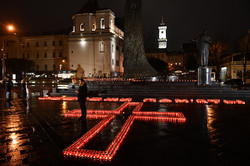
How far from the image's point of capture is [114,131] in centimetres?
649

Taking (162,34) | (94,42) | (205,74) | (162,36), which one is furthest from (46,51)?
(162,34)

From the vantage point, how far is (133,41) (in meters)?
22.9

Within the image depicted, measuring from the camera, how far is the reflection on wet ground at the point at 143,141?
437 centimetres

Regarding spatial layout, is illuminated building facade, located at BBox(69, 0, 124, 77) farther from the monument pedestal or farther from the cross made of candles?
the cross made of candles

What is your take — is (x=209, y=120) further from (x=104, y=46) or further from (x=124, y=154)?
(x=104, y=46)

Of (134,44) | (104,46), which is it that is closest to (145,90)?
(134,44)

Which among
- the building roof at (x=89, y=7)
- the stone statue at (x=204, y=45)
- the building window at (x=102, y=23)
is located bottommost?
the stone statue at (x=204, y=45)

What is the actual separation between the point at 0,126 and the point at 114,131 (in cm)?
434

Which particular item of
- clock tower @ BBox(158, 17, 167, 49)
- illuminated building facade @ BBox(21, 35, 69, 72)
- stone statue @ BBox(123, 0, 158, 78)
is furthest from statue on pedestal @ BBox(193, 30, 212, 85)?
clock tower @ BBox(158, 17, 167, 49)

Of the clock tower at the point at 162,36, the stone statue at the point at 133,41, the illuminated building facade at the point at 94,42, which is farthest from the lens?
the clock tower at the point at 162,36

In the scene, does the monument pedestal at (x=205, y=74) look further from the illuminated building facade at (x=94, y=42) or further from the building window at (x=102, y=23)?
the building window at (x=102, y=23)

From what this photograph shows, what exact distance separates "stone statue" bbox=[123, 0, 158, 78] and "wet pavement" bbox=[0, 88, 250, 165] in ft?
49.3

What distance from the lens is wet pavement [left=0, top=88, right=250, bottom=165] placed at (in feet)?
14.3

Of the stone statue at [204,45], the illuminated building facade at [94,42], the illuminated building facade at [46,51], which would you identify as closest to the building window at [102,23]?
the illuminated building facade at [94,42]
